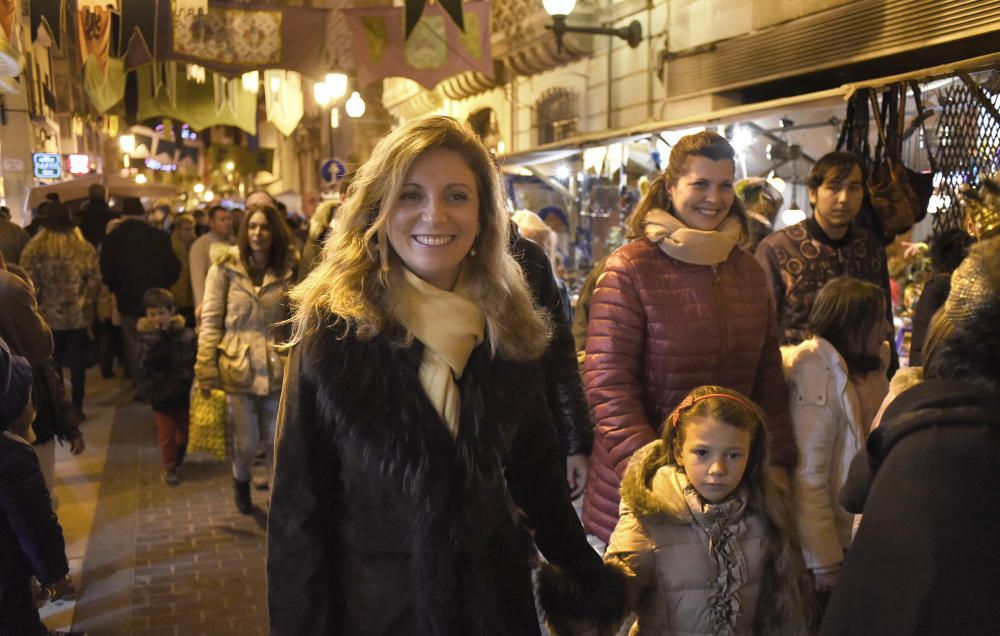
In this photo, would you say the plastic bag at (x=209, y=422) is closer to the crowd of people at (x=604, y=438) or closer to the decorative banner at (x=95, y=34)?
the crowd of people at (x=604, y=438)

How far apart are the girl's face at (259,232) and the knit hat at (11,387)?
2.68 m

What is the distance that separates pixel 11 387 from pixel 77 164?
2672 cm

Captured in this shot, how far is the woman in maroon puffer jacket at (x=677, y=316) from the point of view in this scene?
3.28m

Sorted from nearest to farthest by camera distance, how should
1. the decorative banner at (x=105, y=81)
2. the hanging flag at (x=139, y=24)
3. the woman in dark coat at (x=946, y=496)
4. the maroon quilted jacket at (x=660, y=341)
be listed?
the woman in dark coat at (x=946, y=496)
the maroon quilted jacket at (x=660, y=341)
the hanging flag at (x=139, y=24)
the decorative banner at (x=105, y=81)

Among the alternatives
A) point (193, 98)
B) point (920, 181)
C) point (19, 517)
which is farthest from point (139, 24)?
point (920, 181)

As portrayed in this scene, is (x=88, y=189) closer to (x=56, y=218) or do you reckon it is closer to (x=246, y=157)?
(x=56, y=218)

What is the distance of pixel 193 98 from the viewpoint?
1630 centimetres

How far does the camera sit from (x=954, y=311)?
1.64m

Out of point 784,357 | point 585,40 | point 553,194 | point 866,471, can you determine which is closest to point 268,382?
point 784,357

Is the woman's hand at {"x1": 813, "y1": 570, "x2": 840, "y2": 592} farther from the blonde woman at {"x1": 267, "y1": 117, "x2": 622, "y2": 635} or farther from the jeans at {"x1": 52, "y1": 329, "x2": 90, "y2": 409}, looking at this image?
the jeans at {"x1": 52, "y1": 329, "x2": 90, "y2": 409}

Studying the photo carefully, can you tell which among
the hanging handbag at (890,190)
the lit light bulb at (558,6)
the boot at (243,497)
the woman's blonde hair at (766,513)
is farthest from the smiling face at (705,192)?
the lit light bulb at (558,6)

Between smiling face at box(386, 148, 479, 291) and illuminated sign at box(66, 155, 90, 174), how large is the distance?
91.7 feet

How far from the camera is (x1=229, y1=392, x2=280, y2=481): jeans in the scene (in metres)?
6.21

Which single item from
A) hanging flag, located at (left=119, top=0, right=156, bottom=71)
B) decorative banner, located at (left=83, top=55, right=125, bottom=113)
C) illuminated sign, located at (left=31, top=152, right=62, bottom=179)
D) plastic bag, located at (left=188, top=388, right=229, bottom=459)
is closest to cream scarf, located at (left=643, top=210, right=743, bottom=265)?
plastic bag, located at (left=188, top=388, right=229, bottom=459)
